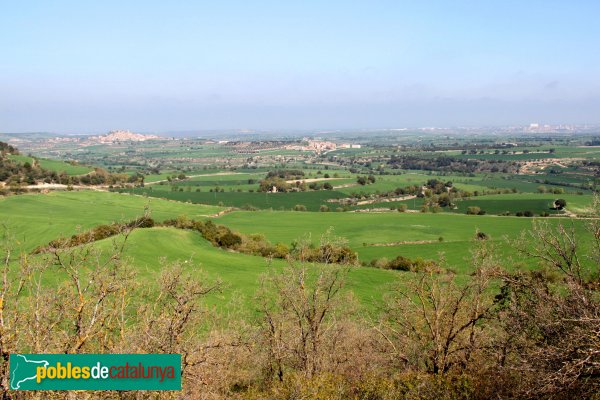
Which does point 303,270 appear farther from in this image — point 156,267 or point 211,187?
point 211,187

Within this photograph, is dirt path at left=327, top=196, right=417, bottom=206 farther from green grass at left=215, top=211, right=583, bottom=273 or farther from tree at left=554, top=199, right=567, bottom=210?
tree at left=554, top=199, right=567, bottom=210

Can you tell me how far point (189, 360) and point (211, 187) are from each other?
97827 millimetres

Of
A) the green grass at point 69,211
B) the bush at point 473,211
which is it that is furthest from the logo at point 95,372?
the bush at point 473,211

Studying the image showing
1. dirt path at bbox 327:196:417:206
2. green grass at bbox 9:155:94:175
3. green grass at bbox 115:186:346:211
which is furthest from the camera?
green grass at bbox 9:155:94:175

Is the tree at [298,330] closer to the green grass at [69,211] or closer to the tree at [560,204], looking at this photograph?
the green grass at [69,211]

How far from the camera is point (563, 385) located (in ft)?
29.0

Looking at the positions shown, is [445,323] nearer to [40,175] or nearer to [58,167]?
[40,175]

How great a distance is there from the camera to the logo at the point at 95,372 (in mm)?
8406

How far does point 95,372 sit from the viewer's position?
8.87 metres

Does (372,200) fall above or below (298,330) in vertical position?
below

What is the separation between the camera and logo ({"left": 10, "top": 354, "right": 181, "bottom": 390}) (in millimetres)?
8406

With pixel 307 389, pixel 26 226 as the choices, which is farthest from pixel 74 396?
pixel 26 226

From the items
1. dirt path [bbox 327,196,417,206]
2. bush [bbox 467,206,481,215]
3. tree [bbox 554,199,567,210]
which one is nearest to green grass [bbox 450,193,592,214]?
tree [bbox 554,199,567,210]

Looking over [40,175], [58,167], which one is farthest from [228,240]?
[58,167]
